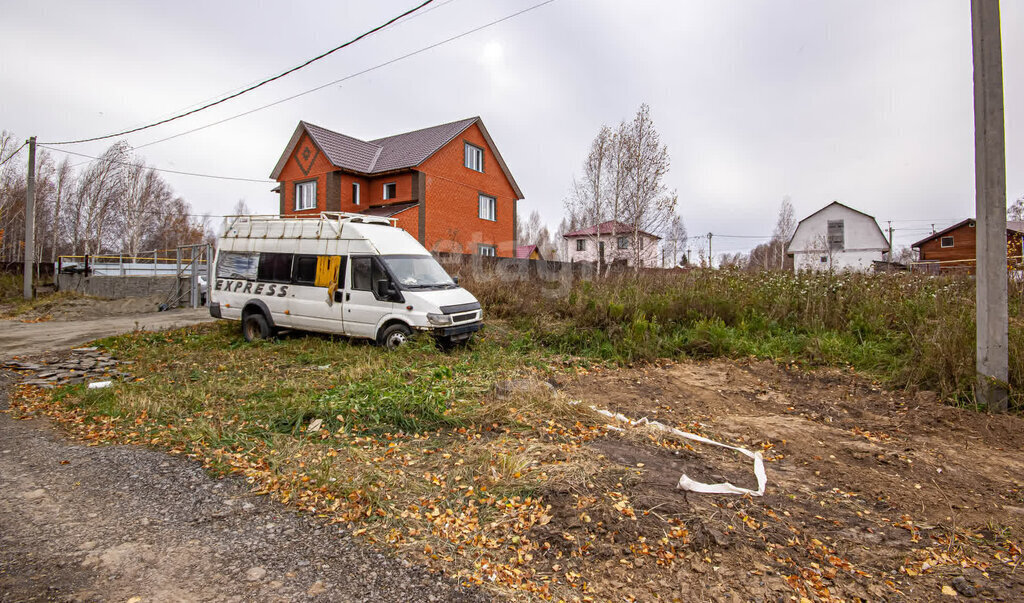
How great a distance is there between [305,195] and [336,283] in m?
19.4

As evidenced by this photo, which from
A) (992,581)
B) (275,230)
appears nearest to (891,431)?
(992,581)

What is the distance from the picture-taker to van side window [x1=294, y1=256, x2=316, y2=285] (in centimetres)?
970

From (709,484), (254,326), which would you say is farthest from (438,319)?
(709,484)

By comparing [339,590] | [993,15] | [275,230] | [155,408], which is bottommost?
[339,590]

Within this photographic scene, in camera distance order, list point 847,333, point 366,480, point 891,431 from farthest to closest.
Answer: point 847,333
point 891,431
point 366,480

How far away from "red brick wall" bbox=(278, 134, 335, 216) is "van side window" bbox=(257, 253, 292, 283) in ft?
49.1

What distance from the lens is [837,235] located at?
136 feet

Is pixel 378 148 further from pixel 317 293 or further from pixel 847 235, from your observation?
pixel 847 235

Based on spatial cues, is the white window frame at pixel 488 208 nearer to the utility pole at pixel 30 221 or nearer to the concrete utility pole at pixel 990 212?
the utility pole at pixel 30 221

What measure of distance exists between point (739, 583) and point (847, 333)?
7547 millimetres

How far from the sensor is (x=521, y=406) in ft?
16.8

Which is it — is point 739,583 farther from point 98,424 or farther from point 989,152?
point 98,424

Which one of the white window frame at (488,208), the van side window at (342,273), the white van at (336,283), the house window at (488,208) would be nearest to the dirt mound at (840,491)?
the white van at (336,283)

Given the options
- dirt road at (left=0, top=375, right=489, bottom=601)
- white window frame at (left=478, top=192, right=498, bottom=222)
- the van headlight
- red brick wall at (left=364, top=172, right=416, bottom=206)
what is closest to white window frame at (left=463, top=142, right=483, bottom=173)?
white window frame at (left=478, top=192, right=498, bottom=222)
